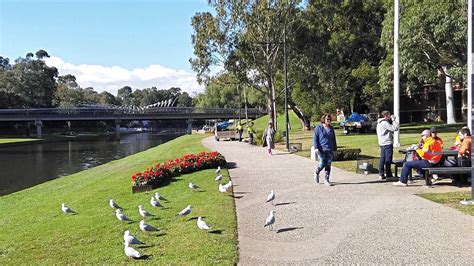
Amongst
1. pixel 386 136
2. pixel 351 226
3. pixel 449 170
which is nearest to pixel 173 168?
pixel 386 136

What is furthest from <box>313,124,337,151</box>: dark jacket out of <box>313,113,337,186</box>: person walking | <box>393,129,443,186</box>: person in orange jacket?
<box>393,129,443,186</box>: person in orange jacket

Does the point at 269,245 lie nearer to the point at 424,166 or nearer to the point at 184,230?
the point at 184,230

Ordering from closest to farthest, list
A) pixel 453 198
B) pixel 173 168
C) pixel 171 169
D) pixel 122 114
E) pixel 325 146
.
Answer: pixel 453 198 < pixel 325 146 < pixel 171 169 < pixel 173 168 < pixel 122 114

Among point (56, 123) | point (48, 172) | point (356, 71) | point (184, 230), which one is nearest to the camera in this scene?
point (184, 230)

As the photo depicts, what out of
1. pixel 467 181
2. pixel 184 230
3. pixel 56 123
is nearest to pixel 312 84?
pixel 467 181

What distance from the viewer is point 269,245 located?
698 centimetres

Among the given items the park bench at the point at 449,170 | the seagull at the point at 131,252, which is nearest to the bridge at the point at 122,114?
the park bench at the point at 449,170

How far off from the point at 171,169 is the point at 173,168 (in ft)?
0.47

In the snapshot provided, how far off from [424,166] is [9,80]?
10455 cm

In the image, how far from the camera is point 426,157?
1167cm

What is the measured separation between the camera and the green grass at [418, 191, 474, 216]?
352 inches

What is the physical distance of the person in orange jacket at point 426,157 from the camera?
1157 centimetres

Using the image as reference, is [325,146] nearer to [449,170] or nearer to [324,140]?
[324,140]

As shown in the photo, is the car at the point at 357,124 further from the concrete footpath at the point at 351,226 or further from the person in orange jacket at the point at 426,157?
the person in orange jacket at the point at 426,157
